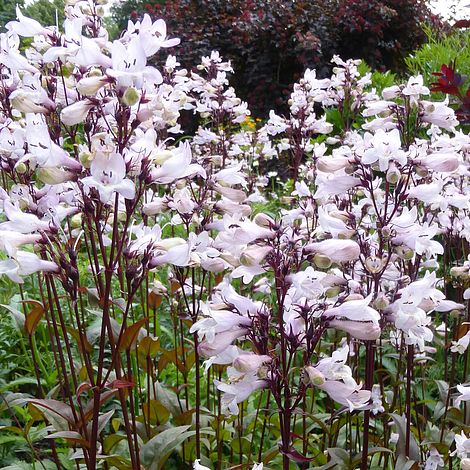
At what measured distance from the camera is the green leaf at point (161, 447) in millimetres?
2168

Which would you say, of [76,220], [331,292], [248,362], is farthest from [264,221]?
[76,220]

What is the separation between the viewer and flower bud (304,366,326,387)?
5.20 feet

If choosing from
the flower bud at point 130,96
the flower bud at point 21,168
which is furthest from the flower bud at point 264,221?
the flower bud at point 21,168

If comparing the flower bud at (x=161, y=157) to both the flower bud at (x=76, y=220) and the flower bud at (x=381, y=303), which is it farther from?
the flower bud at (x=381, y=303)

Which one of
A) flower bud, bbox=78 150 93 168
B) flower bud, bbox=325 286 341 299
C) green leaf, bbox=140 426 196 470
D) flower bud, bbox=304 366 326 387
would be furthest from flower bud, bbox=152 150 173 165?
green leaf, bbox=140 426 196 470

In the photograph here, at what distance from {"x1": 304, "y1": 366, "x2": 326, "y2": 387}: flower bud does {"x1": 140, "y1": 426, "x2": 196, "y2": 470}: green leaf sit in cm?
69

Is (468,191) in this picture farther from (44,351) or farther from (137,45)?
(44,351)

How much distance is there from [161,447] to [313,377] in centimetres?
83

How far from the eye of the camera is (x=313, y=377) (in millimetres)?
1590

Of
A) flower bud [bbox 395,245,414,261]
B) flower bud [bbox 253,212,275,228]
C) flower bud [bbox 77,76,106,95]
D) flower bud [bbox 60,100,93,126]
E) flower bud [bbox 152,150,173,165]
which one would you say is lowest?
flower bud [bbox 395,245,414,261]

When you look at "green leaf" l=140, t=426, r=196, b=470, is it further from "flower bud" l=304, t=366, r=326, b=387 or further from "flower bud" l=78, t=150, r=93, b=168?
"flower bud" l=78, t=150, r=93, b=168

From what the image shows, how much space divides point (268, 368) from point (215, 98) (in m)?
3.20

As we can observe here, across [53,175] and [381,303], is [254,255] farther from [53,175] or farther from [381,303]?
[53,175]

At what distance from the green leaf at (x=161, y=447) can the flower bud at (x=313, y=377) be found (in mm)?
691
